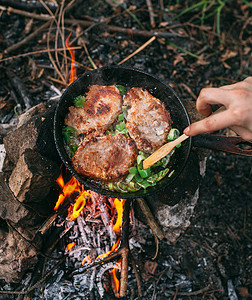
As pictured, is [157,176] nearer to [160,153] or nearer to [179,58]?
[160,153]

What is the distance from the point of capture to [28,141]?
2586 mm

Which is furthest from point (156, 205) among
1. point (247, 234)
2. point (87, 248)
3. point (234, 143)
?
point (247, 234)

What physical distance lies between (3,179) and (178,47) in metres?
3.21

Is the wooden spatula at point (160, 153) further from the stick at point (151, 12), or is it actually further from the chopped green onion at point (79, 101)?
the stick at point (151, 12)

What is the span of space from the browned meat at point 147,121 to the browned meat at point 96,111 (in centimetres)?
18

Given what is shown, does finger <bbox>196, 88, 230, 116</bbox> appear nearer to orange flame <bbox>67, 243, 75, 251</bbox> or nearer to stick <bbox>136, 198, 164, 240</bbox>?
stick <bbox>136, 198, 164, 240</bbox>

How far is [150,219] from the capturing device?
2.91 m

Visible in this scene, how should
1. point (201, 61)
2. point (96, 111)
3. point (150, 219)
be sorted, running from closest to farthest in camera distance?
point (96, 111)
point (150, 219)
point (201, 61)

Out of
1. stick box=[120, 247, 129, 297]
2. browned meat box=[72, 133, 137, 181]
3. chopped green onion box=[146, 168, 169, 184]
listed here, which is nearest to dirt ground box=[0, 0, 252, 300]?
stick box=[120, 247, 129, 297]

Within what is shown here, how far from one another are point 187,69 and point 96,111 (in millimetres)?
1988

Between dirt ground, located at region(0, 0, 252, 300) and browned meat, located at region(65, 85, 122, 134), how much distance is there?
3.33ft

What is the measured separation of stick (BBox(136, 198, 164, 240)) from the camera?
286 cm

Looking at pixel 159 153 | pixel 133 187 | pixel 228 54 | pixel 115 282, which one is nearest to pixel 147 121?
pixel 159 153

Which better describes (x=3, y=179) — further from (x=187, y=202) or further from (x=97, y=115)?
(x=187, y=202)
